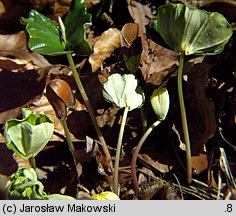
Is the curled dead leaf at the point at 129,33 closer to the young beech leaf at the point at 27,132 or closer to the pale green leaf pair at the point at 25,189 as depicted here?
the young beech leaf at the point at 27,132

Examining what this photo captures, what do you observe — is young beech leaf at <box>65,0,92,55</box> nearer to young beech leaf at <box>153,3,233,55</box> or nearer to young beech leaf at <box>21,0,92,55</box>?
young beech leaf at <box>21,0,92,55</box>

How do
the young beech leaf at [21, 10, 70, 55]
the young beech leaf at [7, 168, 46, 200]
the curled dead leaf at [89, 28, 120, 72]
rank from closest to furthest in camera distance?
the young beech leaf at [7, 168, 46, 200] < the young beech leaf at [21, 10, 70, 55] < the curled dead leaf at [89, 28, 120, 72]

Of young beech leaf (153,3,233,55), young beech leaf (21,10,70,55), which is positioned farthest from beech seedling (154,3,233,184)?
young beech leaf (21,10,70,55)

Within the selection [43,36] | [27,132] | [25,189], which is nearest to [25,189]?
[25,189]

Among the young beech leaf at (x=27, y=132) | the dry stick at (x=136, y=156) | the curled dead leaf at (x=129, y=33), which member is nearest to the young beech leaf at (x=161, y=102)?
the dry stick at (x=136, y=156)

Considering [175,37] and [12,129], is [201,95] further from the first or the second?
[12,129]

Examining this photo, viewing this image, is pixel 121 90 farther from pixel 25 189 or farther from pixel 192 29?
pixel 25 189
